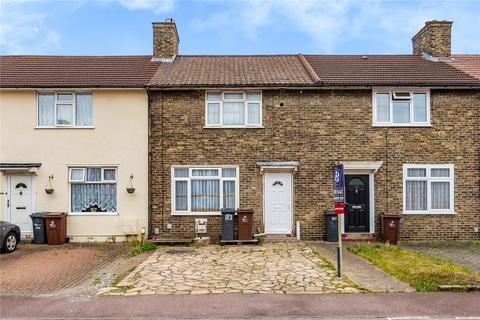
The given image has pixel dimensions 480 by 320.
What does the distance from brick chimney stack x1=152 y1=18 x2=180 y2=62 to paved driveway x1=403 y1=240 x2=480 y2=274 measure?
11.5 m

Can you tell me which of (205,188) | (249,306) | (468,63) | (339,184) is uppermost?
(468,63)

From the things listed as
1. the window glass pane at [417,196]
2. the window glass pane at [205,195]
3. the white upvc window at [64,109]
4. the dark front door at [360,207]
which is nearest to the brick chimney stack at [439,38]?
the window glass pane at [417,196]

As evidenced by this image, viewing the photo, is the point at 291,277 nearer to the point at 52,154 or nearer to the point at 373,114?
the point at 373,114

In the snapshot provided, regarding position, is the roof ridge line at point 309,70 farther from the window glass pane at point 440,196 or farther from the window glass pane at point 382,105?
the window glass pane at point 440,196

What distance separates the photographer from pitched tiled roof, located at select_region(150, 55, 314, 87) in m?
14.5

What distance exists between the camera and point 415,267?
977 centimetres

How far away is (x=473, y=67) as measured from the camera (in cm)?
1684

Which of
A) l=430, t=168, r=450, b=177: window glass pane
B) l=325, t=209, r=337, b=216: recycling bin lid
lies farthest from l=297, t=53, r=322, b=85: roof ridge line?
l=430, t=168, r=450, b=177: window glass pane

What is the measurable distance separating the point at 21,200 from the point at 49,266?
15.6 ft

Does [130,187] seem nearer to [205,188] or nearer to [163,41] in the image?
[205,188]

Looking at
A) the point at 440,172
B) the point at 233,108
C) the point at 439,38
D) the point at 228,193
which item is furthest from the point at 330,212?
the point at 439,38

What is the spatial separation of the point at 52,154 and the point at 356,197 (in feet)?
33.9

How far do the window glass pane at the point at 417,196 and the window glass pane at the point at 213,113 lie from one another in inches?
269

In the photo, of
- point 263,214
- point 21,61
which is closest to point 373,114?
point 263,214
